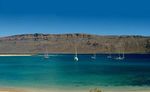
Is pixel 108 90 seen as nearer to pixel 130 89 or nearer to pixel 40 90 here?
pixel 130 89

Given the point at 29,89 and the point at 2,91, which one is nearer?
the point at 2,91

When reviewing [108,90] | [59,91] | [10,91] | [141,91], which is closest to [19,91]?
[10,91]

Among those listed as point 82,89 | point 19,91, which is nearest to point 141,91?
point 82,89

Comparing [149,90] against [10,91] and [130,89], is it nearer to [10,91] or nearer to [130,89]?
[130,89]

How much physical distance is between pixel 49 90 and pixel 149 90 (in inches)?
474

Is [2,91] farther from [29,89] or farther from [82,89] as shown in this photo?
[82,89]

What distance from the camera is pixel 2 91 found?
53656 mm

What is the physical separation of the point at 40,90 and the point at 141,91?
39.5 feet

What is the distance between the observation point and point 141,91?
5453cm

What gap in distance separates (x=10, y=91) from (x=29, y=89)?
129 inches

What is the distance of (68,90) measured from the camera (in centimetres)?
5538

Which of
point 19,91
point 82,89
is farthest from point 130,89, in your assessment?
point 19,91

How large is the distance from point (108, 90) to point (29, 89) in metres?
9.83

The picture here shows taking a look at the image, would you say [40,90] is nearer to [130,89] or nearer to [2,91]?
[2,91]
